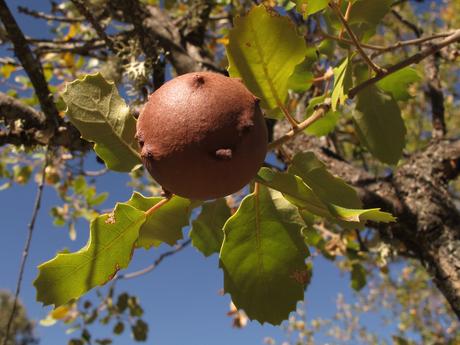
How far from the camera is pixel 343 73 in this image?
131cm

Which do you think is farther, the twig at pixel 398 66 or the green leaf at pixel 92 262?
the twig at pixel 398 66

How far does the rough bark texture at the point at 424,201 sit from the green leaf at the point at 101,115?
1.19 m

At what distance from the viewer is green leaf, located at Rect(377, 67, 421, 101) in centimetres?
183

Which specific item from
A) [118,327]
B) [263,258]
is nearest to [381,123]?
[263,258]

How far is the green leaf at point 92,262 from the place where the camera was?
119 centimetres

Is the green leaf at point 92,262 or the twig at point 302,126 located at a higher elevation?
the twig at point 302,126

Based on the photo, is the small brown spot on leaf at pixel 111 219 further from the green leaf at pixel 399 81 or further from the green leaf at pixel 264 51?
the green leaf at pixel 399 81

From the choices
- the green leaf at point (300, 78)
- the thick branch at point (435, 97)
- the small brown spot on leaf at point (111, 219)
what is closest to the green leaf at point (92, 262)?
the small brown spot on leaf at point (111, 219)

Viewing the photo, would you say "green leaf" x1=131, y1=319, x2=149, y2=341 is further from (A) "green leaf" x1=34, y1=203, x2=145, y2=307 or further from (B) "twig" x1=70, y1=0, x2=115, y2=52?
(A) "green leaf" x1=34, y1=203, x2=145, y2=307

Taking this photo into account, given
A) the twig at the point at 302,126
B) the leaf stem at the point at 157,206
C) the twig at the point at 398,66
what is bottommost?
the leaf stem at the point at 157,206

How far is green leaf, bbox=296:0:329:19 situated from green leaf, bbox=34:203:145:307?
2.41 feet

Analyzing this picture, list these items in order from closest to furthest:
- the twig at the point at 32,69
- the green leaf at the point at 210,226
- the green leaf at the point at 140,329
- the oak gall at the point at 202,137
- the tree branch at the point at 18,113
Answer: the oak gall at the point at 202,137 < the green leaf at the point at 210,226 < the twig at the point at 32,69 < the tree branch at the point at 18,113 < the green leaf at the point at 140,329

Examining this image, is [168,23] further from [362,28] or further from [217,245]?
[217,245]

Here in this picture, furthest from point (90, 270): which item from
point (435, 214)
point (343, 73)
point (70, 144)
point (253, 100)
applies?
point (435, 214)
